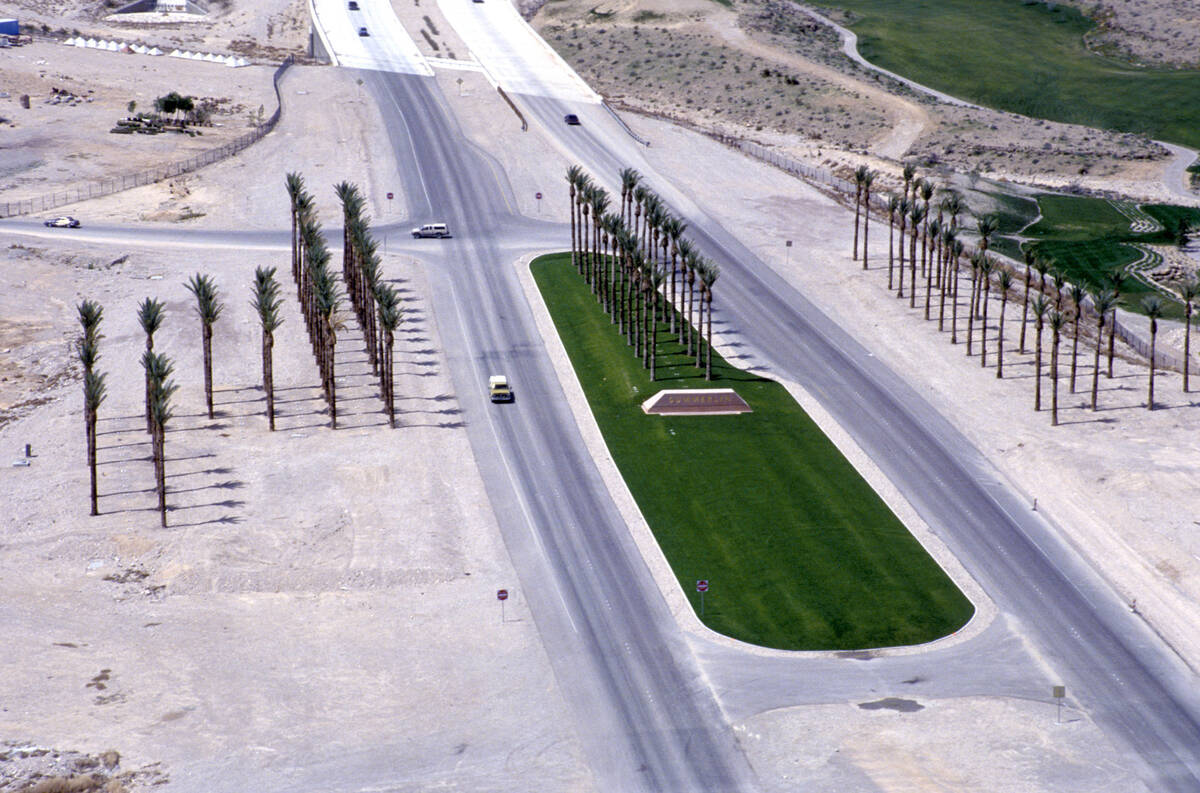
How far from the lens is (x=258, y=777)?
212 ft

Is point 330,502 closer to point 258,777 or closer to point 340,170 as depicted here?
point 258,777

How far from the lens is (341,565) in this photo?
279 feet

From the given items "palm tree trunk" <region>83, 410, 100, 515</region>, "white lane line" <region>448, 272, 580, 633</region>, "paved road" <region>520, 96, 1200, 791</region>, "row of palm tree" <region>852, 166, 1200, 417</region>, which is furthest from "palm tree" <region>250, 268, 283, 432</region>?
"row of palm tree" <region>852, 166, 1200, 417</region>

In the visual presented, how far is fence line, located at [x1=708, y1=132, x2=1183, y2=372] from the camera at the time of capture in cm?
12212

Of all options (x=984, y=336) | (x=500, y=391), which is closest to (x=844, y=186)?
(x=984, y=336)

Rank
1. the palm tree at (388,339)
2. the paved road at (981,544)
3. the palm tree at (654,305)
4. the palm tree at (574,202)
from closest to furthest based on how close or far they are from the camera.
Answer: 1. the paved road at (981,544)
2. the palm tree at (388,339)
3. the palm tree at (654,305)
4. the palm tree at (574,202)

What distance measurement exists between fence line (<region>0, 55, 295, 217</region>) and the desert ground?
12.0m

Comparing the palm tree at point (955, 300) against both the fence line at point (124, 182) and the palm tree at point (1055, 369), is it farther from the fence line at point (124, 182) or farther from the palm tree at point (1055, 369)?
the fence line at point (124, 182)

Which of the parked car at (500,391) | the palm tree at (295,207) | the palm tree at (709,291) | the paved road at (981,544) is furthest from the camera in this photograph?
the palm tree at (295,207)

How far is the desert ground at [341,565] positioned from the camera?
66750mm

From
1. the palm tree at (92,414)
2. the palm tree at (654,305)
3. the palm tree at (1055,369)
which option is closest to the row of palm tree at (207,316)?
the palm tree at (92,414)

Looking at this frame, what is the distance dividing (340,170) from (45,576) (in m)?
89.6

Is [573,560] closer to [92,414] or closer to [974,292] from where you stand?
[92,414]

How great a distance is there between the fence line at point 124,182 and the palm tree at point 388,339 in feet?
210
